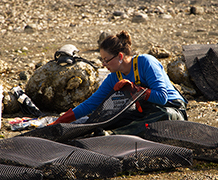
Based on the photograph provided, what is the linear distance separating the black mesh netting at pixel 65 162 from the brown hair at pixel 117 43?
117 centimetres

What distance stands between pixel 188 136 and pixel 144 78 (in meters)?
0.80

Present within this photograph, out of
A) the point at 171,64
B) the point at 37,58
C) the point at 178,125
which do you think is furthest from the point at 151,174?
the point at 37,58

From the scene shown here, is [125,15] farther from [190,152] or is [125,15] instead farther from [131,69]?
[190,152]

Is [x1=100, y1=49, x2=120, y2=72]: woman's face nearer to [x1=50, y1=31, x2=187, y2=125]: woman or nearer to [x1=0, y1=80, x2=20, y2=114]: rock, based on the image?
[x1=50, y1=31, x2=187, y2=125]: woman

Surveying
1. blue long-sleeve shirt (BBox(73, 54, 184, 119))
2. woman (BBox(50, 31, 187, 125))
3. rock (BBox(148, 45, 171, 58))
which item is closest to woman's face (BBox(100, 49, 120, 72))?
woman (BBox(50, 31, 187, 125))

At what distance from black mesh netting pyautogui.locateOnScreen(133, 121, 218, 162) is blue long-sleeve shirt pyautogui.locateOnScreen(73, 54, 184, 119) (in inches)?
11.8

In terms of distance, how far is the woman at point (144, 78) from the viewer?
288cm

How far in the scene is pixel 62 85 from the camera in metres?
4.23

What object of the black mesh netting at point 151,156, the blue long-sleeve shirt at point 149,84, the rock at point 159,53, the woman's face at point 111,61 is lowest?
the black mesh netting at point 151,156

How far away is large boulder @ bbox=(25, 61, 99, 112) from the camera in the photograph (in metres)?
4.19

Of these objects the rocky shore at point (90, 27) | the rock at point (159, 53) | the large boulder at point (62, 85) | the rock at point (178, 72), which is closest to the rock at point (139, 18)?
the rocky shore at point (90, 27)

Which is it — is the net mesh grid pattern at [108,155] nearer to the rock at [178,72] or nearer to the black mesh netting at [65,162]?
the black mesh netting at [65,162]

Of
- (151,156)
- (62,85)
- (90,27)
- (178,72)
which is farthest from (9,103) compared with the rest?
(90,27)

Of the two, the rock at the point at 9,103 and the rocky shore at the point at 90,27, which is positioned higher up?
the rocky shore at the point at 90,27
